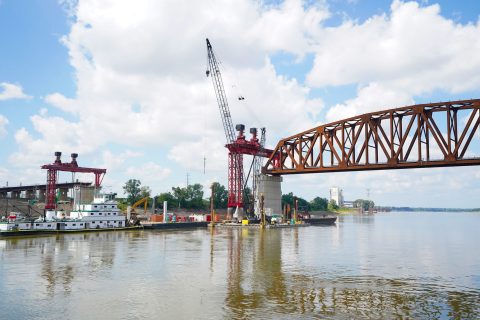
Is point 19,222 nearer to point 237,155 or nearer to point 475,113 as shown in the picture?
point 237,155

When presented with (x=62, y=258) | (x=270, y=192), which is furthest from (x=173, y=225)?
(x=62, y=258)

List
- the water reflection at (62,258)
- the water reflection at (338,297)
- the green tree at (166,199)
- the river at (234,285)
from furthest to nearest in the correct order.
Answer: the green tree at (166,199) → the water reflection at (62,258) → the river at (234,285) → the water reflection at (338,297)

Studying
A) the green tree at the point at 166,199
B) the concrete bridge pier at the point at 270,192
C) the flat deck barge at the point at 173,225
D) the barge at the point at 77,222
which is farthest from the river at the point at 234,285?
the green tree at the point at 166,199

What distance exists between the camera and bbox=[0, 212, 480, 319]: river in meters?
24.6

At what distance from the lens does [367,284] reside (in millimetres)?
32875

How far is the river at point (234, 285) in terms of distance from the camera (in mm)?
24609

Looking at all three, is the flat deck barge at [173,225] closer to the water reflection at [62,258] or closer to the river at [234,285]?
the water reflection at [62,258]

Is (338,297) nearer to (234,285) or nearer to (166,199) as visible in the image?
(234,285)

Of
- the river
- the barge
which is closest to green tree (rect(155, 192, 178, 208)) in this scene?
the barge

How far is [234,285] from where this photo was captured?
105 ft

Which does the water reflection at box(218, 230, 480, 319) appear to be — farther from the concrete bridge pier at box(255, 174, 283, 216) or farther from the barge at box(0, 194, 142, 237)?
the concrete bridge pier at box(255, 174, 283, 216)

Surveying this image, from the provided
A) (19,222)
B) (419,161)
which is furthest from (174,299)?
(419,161)

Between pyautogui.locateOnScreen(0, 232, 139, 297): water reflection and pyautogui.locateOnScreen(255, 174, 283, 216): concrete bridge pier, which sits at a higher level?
pyautogui.locateOnScreen(255, 174, 283, 216): concrete bridge pier

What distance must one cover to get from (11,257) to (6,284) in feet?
56.6
